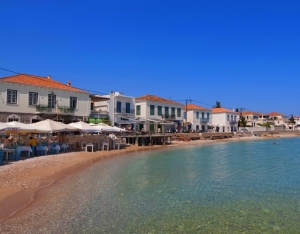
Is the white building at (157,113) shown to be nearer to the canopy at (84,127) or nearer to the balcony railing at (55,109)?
the balcony railing at (55,109)

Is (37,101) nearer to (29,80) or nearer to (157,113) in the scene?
(29,80)

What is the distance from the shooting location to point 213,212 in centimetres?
920

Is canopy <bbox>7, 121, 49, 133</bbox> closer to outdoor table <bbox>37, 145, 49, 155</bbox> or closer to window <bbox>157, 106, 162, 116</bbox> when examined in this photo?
outdoor table <bbox>37, 145, 49, 155</bbox>

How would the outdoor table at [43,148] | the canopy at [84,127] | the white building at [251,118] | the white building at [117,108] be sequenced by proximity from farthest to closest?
1. the white building at [251,118]
2. the white building at [117,108]
3. the canopy at [84,127]
4. the outdoor table at [43,148]

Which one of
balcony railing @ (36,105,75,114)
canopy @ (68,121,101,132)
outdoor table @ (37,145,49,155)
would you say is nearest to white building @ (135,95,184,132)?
balcony railing @ (36,105,75,114)

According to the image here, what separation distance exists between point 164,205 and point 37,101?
24813 millimetres

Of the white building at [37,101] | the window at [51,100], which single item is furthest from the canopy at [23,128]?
the window at [51,100]

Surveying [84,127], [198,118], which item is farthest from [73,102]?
[198,118]

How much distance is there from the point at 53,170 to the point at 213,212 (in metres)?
9.65

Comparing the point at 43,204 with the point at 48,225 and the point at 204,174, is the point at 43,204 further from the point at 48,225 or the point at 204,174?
the point at 204,174

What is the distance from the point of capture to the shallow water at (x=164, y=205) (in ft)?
25.5

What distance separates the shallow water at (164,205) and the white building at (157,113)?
30.7 m

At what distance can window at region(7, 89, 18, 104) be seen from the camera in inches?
1131

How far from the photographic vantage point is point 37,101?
30781 mm
